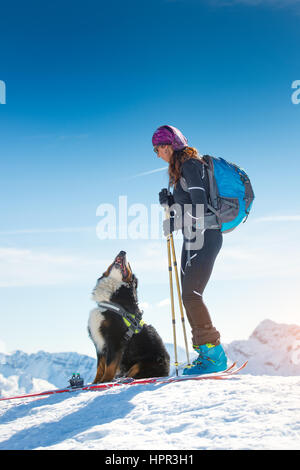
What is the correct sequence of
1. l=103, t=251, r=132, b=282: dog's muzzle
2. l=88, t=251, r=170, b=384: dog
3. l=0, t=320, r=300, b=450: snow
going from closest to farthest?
l=0, t=320, r=300, b=450: snow, l=88, t=251, r=170, b=384: dog, l=103, t=251, r=132, b=282: dog's muzzle

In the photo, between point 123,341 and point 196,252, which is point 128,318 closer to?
point 123,341

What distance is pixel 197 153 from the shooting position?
5938 millimetres

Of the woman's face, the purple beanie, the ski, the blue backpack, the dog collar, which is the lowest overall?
the ski

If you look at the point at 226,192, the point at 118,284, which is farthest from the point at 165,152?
the point at 118,284

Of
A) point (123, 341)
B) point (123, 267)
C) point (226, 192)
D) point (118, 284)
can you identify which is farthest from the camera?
point (123, 267)

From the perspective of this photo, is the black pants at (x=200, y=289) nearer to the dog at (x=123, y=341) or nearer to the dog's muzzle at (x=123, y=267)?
the dog at (x=123, y=341)

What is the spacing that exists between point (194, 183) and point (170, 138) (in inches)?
33.8

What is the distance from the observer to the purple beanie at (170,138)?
5914mm

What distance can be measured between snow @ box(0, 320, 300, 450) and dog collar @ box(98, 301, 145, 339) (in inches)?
62.8

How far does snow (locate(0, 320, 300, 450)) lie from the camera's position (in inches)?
116

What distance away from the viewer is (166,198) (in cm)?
625

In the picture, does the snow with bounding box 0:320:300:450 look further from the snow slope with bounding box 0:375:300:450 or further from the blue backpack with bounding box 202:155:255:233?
the blue backpack with bounding box 202:155:255:233

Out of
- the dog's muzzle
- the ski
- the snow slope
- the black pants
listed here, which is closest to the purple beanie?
the black pants

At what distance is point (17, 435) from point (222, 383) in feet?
7.30
